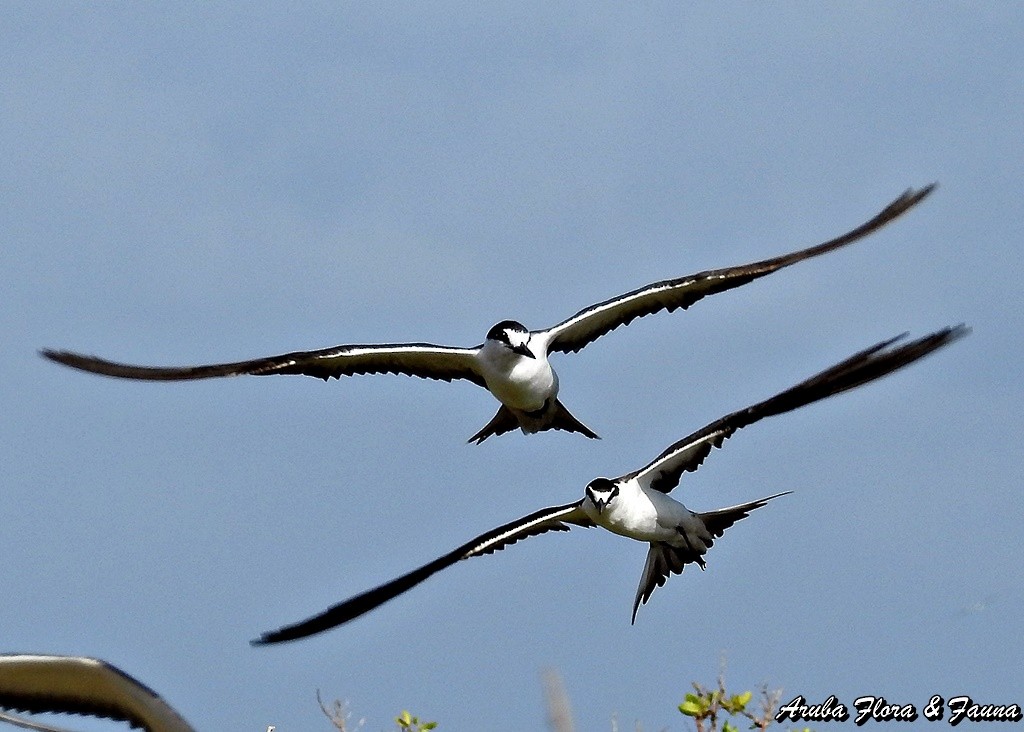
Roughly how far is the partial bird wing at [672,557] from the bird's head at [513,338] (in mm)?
1854

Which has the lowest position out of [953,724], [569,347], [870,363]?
[953,724]

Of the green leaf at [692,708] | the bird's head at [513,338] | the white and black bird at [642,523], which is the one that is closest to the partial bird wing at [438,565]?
the white and black bird at [642,523]

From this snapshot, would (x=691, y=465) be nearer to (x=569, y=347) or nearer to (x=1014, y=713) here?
(x=569, y=347)

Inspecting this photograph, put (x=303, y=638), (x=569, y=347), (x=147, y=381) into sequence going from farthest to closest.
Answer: (x=569, y=347)
(x=147, y=381)
(x=303, y=638)

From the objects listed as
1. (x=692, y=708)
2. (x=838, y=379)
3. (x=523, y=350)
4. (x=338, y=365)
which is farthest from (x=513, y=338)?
(x=692, y=708)

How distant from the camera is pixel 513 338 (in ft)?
42.1

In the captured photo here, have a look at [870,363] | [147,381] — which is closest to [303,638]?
[147,381]

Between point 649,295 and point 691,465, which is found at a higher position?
point 649,295

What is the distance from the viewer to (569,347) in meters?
13.8

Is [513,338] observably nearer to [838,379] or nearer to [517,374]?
[517,374]

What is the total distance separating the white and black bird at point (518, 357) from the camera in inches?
496

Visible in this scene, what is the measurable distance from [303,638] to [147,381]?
7.89 feet

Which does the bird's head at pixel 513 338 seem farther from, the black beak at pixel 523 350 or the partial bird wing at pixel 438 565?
the partial bird wing at pixel 438 565

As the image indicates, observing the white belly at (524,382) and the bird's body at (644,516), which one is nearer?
the bird's body at (644,516)
